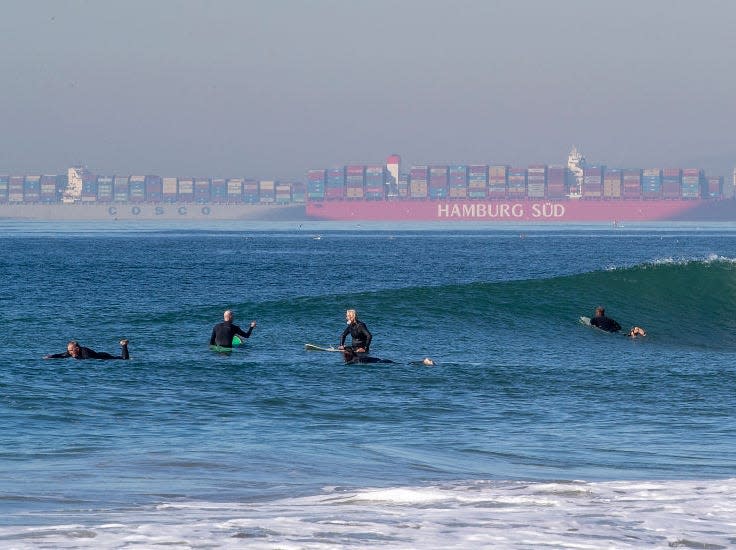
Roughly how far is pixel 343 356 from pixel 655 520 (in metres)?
14.6

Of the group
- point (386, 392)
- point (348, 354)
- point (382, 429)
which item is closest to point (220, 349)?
point (348, 354)

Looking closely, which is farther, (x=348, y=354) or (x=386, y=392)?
(x=348, y=354)

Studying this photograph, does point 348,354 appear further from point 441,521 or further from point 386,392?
point 441,521

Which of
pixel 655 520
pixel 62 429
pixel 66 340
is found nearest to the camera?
pixel 655 520

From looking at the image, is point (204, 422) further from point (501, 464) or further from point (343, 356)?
point (343, 356)

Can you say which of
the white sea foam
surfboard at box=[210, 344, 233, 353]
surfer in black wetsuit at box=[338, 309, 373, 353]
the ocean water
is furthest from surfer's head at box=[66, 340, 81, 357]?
the white sea foam

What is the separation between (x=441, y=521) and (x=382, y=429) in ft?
18.8

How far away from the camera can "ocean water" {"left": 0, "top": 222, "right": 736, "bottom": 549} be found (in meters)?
10.2

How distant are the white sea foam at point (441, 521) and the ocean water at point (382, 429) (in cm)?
4

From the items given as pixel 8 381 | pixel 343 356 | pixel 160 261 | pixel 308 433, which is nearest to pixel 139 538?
pixel 308 433

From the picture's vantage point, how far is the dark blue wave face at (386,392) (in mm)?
13023

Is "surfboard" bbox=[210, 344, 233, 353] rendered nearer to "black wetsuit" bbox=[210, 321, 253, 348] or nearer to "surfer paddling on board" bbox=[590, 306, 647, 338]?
"black wetsuit" bbox=[210, 321, 253, 348]

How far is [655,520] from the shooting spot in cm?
1035

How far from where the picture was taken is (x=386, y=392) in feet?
65.4
